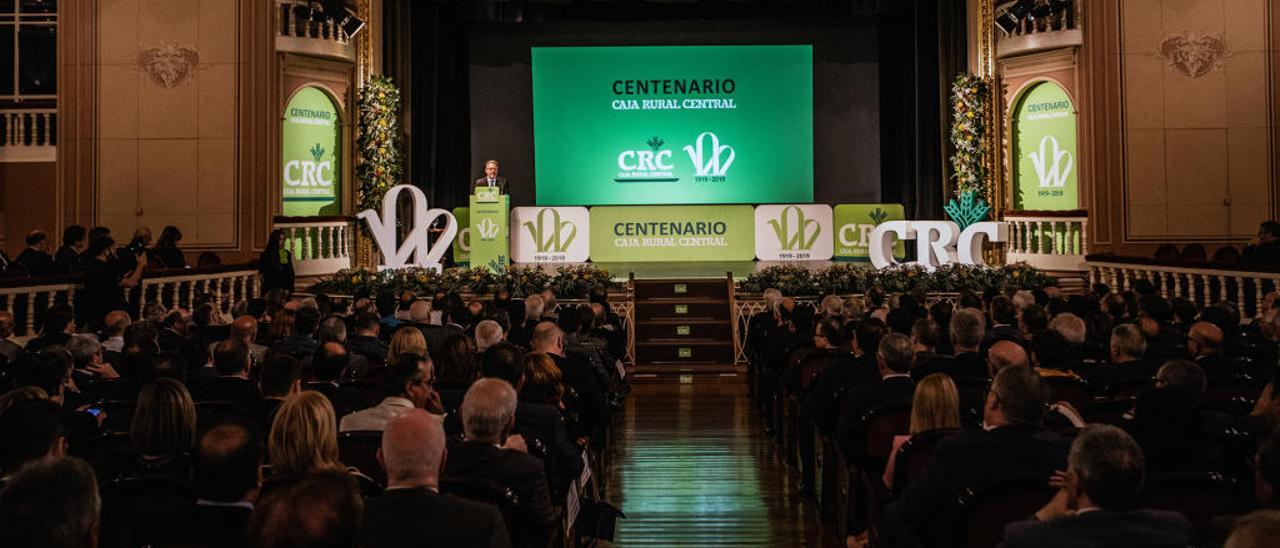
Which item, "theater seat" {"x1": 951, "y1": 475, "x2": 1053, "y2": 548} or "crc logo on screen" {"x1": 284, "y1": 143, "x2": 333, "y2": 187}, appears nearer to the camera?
"theater seat" {"x1": 951, "y1": 475, "x2": 1053, "y2": 548}

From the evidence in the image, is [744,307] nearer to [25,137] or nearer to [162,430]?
[25,137]

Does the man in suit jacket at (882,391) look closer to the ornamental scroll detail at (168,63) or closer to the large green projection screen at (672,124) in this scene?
the ornamental scroll detail at (168,63)

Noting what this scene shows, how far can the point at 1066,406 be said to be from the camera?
14.1 feet

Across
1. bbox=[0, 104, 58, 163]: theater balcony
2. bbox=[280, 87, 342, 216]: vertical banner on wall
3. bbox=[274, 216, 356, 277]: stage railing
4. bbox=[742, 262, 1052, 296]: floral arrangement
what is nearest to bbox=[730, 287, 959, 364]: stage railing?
bbox=[742, 262, 1052, 296]: floral arrangement

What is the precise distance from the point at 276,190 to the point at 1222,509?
41.1 ft

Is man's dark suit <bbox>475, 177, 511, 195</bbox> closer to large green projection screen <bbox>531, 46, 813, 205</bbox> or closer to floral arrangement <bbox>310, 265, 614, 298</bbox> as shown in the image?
large green projection screen <bbox>531, 46, 813, 205</bbox>

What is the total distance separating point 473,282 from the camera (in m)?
13.0

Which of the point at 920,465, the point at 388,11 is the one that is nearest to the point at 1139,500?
the point at 920,465

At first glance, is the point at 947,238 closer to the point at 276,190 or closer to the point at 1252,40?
the point at 1252,40

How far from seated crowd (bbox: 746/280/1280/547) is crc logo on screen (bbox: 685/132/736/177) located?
9609 mm

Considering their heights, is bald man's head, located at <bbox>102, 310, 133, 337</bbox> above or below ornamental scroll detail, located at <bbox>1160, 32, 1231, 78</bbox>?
below

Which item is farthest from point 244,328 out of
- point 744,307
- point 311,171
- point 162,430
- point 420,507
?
point 311,171

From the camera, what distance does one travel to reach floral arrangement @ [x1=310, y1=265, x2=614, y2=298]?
1272 centimetres

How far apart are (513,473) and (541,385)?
4.68 ft
